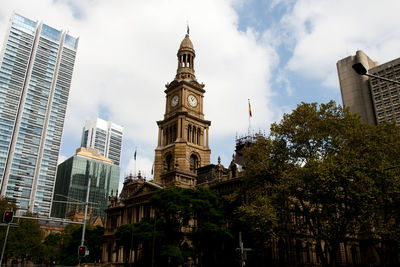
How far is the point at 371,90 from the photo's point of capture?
92188 millimetres

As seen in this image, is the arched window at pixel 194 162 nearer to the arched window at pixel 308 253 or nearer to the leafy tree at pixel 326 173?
the arched window at pixel 308 253

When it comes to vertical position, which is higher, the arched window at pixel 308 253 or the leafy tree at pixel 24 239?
the leafy tree at pixel 24 239

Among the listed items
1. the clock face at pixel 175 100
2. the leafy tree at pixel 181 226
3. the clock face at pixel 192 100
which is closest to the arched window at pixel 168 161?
the clock face at pixel 175 100

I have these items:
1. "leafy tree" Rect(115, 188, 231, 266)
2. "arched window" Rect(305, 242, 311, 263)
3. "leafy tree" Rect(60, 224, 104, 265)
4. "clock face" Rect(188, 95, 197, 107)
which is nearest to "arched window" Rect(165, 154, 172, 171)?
"clock face" Rect(188, 95, 197, 107)

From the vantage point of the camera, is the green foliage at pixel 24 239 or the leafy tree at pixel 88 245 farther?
the leafy tree at pixel 88 245

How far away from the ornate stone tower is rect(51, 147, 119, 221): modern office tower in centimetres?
8938

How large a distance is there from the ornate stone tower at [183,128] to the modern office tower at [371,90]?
42.9m

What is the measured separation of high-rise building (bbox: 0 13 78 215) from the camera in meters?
→ 126

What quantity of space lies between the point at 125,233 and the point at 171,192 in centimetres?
794

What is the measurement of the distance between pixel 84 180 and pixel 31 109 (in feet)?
139

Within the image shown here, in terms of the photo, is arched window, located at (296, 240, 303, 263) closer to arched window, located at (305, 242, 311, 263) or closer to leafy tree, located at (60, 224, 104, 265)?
arched window, located at (305, 242, 311, 263)

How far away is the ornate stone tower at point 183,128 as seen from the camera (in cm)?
6425

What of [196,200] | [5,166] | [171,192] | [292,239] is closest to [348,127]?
[292,239]

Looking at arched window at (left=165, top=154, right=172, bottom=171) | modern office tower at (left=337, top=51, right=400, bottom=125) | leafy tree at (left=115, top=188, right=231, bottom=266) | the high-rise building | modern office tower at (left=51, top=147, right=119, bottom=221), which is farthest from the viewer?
modern office tower at (left=51, top=147, right=119, bottom=221)
